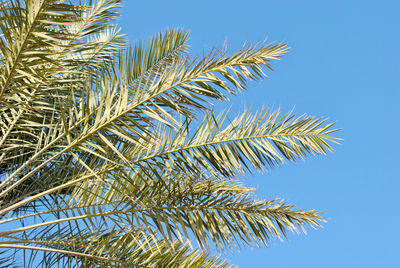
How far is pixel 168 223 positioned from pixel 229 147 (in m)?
1.09

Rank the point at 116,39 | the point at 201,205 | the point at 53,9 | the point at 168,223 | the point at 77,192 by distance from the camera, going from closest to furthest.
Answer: the point at 53,9
the point at 168,223
the point at 201,205
the point at 77,192
the point at 116,39

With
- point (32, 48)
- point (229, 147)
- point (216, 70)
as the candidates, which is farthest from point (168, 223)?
point (32, 48)

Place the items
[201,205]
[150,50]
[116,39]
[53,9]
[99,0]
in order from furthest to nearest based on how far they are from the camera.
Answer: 1. [116,39]
2. [99,0]
3. [150,50]
4. [201,205]
5. [53,9]

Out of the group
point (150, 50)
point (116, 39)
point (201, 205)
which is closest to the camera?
point (201, 205)

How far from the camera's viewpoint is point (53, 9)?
3.77m

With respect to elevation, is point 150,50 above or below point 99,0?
below

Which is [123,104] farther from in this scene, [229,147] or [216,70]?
[229,147]

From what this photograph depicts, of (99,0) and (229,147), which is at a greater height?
(99,0)

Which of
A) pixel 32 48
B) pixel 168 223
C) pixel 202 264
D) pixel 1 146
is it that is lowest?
pixel 202 264

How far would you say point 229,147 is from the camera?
18.4 feet

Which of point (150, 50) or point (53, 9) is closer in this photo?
point (53, 9)

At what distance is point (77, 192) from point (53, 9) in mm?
2760

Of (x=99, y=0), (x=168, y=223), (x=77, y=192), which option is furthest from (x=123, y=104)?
(x=99, y=0)

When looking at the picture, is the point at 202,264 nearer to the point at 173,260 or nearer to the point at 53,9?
the point at 173,260
